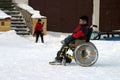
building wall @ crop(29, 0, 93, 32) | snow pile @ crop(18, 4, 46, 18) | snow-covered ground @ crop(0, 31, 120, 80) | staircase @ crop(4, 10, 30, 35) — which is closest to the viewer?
snow-covered ground @ crop(0, 31, 120, 80)

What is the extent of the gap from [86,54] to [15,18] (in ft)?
48.1

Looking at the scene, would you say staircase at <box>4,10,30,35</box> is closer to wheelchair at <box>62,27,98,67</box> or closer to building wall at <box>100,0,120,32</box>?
building wall at <box>100,0,120,32</box>

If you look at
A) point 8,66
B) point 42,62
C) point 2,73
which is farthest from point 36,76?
point 42,62

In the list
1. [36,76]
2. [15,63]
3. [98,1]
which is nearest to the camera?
[36,76]

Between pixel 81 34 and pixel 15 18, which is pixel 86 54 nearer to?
pixel 81 34

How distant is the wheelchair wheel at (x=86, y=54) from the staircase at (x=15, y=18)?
44.9 ft

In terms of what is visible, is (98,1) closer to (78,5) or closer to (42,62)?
(78,5)

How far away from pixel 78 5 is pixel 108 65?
1753 centimetres

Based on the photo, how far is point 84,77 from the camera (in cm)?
978

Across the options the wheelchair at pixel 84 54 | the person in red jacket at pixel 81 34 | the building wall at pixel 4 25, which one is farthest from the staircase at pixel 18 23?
the wheelchair at pixel 84 54

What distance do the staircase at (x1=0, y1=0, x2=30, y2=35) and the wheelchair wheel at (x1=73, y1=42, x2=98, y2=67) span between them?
13679 millimetres

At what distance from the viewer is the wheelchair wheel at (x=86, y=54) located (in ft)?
37.8

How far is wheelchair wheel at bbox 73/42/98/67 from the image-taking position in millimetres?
11523

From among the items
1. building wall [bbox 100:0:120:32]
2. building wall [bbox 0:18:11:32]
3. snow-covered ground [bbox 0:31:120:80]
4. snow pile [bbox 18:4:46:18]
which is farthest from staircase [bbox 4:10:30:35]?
snow-covered ground [bbox 0:31:120:80]
